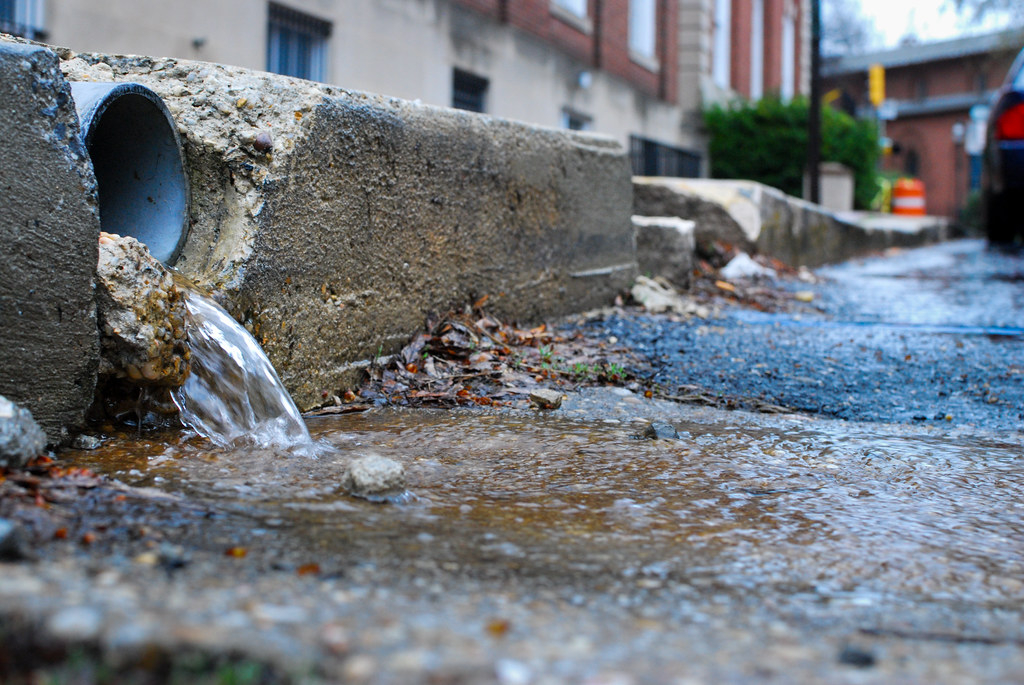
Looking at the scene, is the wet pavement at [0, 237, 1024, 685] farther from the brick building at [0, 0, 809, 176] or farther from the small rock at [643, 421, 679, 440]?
the brick building at [0, 0, 809, 176]

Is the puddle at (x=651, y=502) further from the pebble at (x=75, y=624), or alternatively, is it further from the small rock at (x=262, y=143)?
the small rock at (x=262, y=143)

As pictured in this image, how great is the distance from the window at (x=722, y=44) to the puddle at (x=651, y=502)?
16873 mm

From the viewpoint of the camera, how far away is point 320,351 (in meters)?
2.94

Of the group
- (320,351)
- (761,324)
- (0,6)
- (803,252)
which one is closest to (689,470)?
(320,351)

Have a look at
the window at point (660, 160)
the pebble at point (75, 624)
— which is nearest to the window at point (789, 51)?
the window at point (660, 160)

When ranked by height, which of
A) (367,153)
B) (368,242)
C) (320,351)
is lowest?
(320,351)

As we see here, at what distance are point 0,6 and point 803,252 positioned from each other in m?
7.01

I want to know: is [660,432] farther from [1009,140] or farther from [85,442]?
[1009,140]

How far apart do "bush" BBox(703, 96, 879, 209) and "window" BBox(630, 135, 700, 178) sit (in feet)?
7.52

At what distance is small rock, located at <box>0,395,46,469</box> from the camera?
5.70 feet

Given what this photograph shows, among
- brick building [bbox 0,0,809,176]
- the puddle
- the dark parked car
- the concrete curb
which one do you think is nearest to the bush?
brick building [bbox 0,0,809,176]

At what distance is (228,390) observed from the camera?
249cm

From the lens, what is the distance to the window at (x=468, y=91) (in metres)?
10.5

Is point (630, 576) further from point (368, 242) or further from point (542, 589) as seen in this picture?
point (368, 242)
